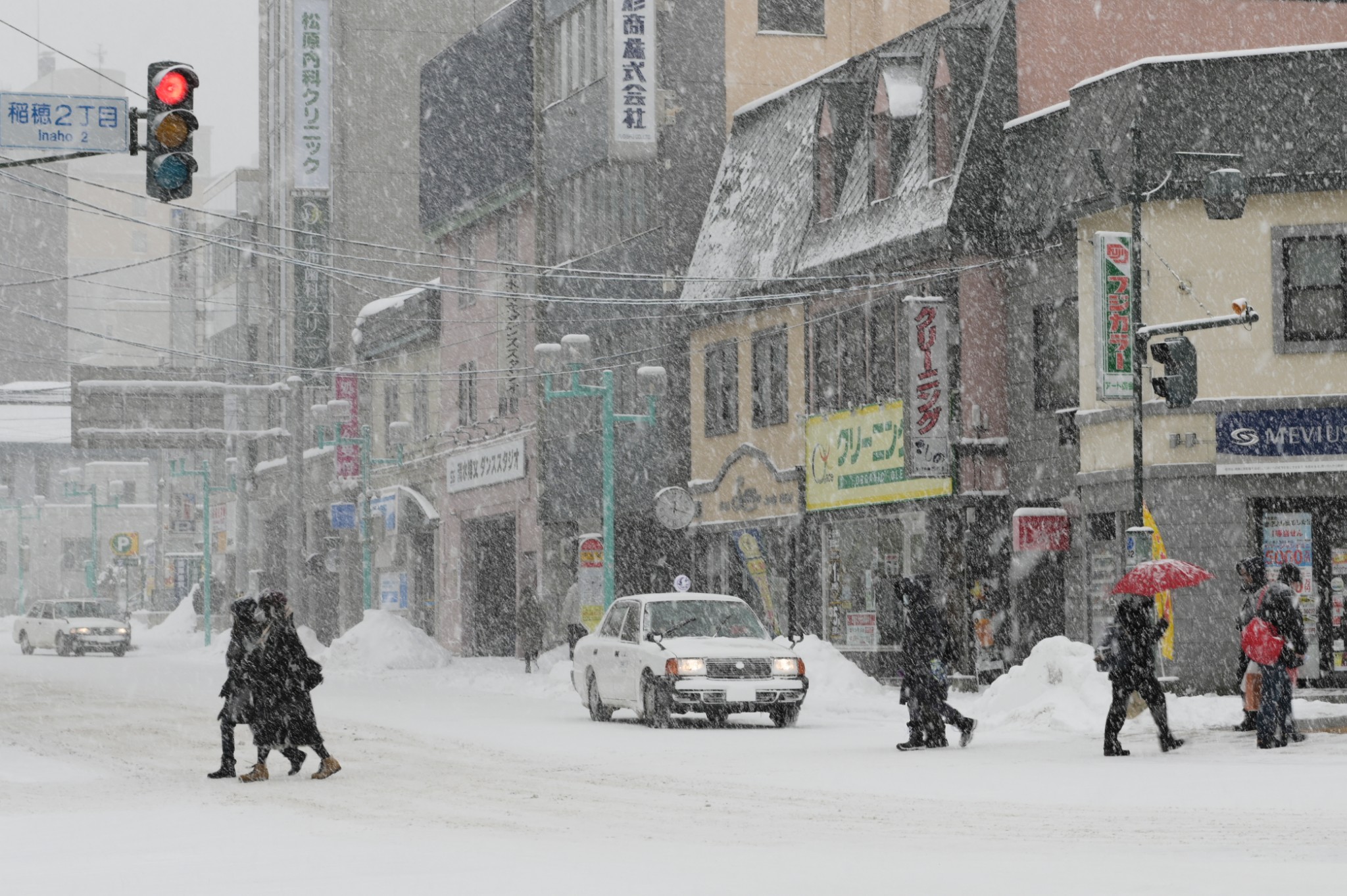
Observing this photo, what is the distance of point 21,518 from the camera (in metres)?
104

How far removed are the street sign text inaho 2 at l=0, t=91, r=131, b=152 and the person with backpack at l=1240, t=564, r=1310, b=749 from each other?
418 inches

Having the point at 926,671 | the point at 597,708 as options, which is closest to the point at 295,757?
the point at 926,671

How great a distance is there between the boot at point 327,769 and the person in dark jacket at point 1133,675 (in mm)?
6531

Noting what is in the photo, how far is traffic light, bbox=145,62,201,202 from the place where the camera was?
1553cm

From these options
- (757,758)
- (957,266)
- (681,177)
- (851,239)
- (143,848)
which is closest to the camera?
(143,848)

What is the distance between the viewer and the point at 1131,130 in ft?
81.7

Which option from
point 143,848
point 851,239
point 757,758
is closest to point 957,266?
point 851,239

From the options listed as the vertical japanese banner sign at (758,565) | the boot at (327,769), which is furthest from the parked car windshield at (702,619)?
the vertical japanese banner sign at (758,565)

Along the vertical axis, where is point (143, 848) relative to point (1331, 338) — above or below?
below

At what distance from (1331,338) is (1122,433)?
2832 mm

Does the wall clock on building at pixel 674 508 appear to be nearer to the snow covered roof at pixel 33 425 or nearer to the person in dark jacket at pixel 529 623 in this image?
the person in dark jacket at pixel 529 623

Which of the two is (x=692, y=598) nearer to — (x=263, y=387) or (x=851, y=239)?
(x=851, y=239)

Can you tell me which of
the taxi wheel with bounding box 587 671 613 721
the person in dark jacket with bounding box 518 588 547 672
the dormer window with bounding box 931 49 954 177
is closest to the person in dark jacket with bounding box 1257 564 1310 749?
the taxi wheel with bounding box 587 671 613 721

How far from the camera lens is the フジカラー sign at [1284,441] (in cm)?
2595
